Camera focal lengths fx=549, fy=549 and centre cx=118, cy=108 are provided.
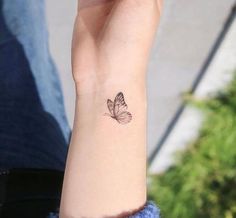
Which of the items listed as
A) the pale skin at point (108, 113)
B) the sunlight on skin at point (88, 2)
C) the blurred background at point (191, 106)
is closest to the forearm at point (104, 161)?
the pale skin at point (108, 113)

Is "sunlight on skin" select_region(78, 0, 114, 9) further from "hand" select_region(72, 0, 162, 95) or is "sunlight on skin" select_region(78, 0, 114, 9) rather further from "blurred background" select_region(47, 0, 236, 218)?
"blurred background" select_region(47, 0, 236, 218)

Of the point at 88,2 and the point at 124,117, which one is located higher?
the point at 88,2

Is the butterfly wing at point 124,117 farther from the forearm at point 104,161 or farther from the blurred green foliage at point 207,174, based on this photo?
the blurred green foliage at point 207,174

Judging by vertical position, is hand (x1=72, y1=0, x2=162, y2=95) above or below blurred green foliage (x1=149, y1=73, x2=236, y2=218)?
above

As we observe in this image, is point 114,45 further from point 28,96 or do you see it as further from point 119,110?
point 28,96

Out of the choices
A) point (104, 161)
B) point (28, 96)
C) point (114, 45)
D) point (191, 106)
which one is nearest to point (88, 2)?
point (114, 45)

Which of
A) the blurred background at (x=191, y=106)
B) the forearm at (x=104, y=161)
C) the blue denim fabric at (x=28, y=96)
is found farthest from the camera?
the blurred background at (x=191, y=106)

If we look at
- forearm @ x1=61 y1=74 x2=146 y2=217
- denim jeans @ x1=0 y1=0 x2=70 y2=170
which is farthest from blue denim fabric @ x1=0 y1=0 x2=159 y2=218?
forearm @ x1=61 y1=74 x2=146 y2=217
